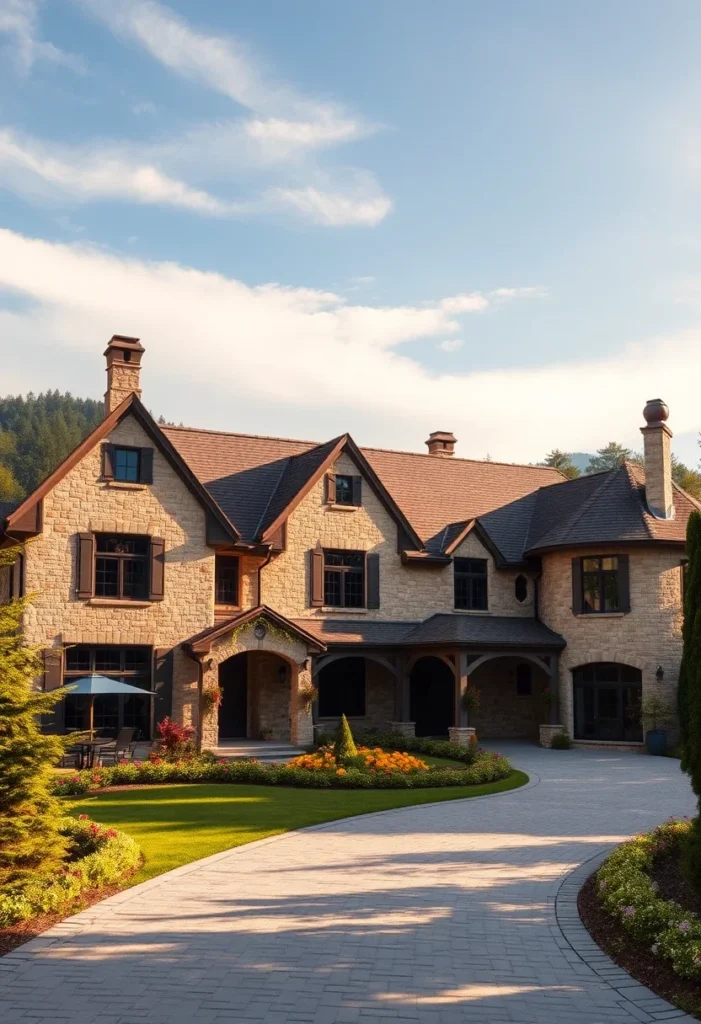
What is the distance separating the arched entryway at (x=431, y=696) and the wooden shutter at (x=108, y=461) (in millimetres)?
11304

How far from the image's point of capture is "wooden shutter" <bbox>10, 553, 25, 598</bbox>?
79.3ft

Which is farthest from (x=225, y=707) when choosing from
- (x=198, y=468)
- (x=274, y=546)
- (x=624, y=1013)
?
(x=624, y=1013)

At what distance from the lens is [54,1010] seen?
734 centimetres

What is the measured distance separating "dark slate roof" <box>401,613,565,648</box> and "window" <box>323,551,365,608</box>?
1.94 meters

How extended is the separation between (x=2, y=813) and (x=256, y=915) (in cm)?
286

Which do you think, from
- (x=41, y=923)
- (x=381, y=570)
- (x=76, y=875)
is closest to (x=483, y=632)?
(x=381, y=570)

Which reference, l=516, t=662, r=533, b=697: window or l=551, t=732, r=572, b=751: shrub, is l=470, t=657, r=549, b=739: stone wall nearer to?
l=516, t=662, r=533, b=697: window

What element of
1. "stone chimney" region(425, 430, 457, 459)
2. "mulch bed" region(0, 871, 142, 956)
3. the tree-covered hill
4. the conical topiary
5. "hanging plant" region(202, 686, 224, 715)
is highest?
the tree-covered hill

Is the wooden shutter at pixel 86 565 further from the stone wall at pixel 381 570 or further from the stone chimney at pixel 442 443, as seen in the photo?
the stone chimney at pixel 442 443

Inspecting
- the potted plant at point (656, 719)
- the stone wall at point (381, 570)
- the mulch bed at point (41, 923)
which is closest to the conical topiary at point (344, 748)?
the stone wall at point (381, 570)

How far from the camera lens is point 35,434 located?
133125 mm

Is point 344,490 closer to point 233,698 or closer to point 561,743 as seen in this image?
point 233,698

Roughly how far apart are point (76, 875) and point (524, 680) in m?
23.3

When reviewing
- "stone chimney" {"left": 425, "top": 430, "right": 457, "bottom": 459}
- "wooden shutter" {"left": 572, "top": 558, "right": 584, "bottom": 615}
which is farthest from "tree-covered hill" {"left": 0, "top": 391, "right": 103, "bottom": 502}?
"wooden shutter" {"left": 572, "top": 558, "right": 584, "bottom": 615}
